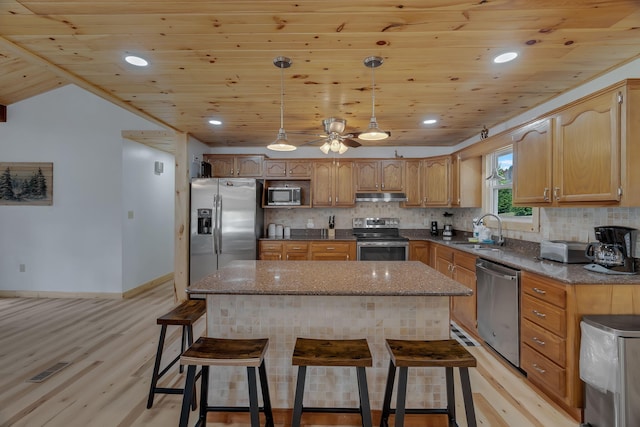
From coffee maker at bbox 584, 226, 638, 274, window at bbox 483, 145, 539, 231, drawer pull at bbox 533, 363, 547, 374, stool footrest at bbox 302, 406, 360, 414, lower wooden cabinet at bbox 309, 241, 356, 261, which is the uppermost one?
window at bbox 483, 145, 539, 231

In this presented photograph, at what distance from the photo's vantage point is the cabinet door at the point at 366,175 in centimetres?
478

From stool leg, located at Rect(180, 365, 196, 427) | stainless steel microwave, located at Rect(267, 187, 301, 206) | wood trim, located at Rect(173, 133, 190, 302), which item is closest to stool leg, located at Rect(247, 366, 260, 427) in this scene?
stool leg, located at Rect(180, 365, 196, 427)

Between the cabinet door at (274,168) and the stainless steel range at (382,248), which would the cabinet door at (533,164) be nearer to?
the stainless steel range at (382,248)

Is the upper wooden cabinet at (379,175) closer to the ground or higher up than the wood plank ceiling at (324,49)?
closer to the ground

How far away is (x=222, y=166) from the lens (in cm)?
478

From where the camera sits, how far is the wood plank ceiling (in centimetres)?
166

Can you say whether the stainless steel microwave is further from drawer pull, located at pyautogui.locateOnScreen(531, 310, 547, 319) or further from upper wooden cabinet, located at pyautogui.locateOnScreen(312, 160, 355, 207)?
drawer pull, located at pyautogui.locateOnScreen(531, 310, 547, 319)

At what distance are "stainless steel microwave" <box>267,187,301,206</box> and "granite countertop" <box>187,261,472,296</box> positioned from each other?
2333mm

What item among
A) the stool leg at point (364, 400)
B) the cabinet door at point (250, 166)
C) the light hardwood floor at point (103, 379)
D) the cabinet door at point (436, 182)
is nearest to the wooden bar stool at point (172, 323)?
the light hardwood floor at point (103, 379)

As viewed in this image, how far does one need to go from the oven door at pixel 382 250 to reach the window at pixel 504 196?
1.25 m

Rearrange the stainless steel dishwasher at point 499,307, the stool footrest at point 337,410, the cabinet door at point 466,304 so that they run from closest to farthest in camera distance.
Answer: the stool footrest at point 337,410 < the stainless steel dishwasher at point 499,307 < the cabinet door at point 466,304

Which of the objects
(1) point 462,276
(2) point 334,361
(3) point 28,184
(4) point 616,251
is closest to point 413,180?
(1) point 462,276

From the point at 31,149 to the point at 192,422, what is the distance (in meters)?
4.93

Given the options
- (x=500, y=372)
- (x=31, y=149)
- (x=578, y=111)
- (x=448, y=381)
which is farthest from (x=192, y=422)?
(x=31, y=149)
